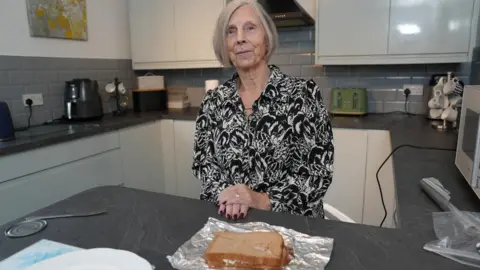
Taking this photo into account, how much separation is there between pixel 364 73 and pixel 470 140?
174cm

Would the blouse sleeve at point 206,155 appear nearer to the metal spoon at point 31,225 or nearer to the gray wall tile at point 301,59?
the metal spoon at point 31,225

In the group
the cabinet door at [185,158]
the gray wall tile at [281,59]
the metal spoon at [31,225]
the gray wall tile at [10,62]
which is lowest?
the cabinet door at [185,158]

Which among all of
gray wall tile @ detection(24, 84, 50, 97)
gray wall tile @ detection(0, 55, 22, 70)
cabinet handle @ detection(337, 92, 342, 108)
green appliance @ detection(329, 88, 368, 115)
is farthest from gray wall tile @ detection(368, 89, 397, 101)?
gray wall tile @ detection(0, 55, 22, 70)

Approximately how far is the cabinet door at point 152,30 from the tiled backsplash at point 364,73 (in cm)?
92

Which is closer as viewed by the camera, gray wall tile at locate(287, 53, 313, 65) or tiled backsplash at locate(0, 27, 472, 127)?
tiled backsplash at locate(0, 27, 472, 127)

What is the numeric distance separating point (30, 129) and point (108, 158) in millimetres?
513

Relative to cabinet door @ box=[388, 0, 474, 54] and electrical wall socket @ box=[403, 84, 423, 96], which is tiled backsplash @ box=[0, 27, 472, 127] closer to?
electrical wall socket @ box=[403, 84, 423, 96]

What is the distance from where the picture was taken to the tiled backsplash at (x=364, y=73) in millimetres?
2561

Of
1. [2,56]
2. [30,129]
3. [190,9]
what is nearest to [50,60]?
[2,56]

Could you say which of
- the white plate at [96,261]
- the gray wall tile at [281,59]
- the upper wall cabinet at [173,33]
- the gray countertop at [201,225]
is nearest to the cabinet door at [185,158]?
the upper wall cabinet at [173,33]

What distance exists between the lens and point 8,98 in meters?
2.18

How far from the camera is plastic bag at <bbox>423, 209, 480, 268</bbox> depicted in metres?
0.69

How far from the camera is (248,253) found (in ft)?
2.11

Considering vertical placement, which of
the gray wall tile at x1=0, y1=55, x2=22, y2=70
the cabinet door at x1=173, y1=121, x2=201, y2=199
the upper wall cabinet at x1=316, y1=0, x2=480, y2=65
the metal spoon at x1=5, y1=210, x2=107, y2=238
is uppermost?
the upper wall cabinet at x1=316, y1=0, x2=480, y2=65
